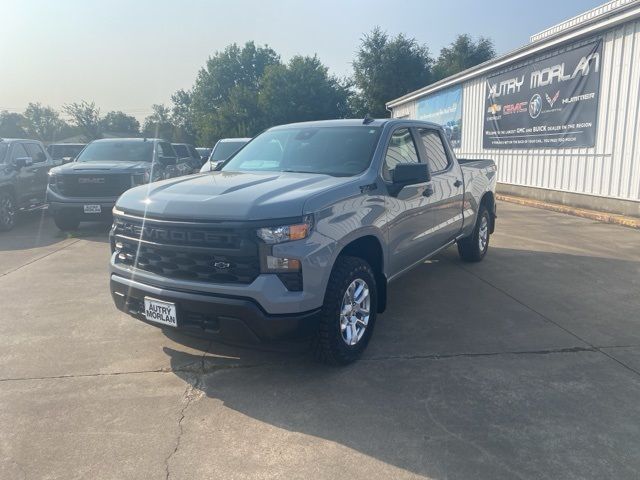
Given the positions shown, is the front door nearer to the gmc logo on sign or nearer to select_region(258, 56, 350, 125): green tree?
the gmc logo on sign

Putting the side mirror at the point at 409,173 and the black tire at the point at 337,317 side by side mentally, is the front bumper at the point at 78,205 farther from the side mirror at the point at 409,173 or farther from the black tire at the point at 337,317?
the black tire at the point at 337,317

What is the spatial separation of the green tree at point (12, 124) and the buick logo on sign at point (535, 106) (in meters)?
85.5

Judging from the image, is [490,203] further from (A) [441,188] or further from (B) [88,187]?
(B) [88,187]

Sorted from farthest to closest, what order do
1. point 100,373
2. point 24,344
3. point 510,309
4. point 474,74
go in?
point 474,74 < point 510,309 < point 24,344 < point 100,373

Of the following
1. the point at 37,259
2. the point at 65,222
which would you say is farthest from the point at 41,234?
the point at 37,259

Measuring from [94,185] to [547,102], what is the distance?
10.9 meters

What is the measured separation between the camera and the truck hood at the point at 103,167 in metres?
9.47

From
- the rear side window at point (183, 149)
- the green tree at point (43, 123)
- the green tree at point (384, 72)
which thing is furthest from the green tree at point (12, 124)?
the rear side window at point (183, 149)

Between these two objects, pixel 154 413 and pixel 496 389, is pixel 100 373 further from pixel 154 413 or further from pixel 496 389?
pixel 496 389

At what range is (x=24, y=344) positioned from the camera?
4387mm

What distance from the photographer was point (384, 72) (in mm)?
37438

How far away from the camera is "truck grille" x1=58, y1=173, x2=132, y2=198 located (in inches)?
372

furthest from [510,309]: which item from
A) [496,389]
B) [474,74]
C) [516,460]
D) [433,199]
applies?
[474,74]

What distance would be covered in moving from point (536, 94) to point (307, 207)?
1197 centimetres
